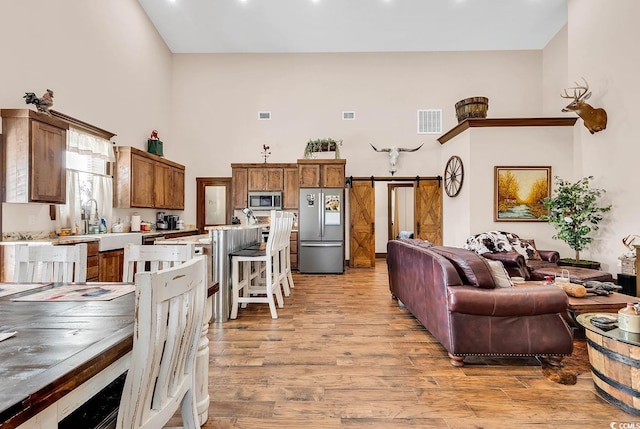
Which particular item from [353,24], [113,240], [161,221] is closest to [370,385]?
[113,240]

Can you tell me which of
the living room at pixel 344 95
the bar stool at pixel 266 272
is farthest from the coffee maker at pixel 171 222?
the bar stool at pixel 266 272

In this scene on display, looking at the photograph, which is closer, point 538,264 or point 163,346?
point 163,346

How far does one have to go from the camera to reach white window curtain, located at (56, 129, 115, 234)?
4.71m

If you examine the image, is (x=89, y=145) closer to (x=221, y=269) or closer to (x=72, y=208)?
(x=72, y=208)

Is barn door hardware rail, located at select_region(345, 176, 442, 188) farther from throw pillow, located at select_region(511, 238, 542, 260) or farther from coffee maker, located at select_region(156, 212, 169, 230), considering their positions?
coffee maker, located at select_region(156, 212, 169, 230)

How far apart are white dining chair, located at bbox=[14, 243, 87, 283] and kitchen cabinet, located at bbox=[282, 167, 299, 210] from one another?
545 cm

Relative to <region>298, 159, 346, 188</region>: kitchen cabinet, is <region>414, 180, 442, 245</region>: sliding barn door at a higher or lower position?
lower

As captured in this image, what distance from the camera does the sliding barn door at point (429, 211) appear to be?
302 inches

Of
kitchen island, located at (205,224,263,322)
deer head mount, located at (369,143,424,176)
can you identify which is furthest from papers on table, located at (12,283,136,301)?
deer head mount, located at (369,143,424,176)

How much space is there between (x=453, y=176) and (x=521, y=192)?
1324 millimetres

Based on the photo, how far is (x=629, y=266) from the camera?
4340 millimetres

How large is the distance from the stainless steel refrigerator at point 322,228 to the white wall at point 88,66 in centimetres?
348

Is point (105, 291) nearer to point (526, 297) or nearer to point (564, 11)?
point (526, 297)

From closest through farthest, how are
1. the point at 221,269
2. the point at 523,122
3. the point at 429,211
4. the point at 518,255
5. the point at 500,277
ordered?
the point at 500,277 → the point at 221,269 → the point at 518,255 → the point at 523,122 → the point at 429,211
